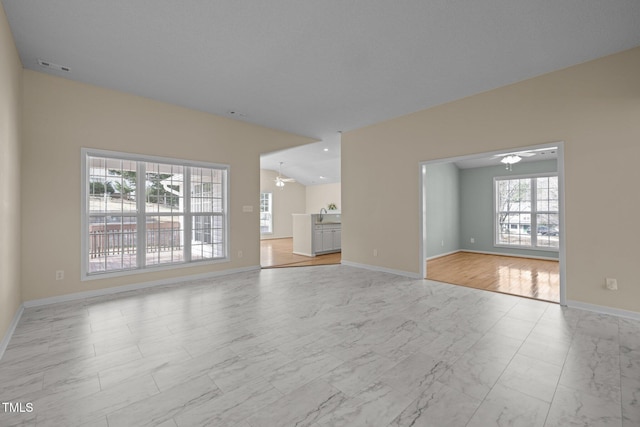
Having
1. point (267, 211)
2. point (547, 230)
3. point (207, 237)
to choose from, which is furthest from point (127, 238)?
point (547, 230)

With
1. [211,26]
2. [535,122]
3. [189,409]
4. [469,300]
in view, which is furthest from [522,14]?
[189,409]

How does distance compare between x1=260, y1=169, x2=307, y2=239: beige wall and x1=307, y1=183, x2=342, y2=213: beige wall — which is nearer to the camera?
x1=260, y1=169, x2=307, y2=239: beige wall

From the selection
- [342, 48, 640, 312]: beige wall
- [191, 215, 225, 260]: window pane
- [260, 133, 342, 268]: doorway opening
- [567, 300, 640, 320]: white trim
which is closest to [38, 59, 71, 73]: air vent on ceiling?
[191, 215, 225, 260]: window pane

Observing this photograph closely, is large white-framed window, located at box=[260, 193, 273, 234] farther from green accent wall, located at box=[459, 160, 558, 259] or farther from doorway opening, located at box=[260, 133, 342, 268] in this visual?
green accent wall, located at box=[459, 160, 558, 259]

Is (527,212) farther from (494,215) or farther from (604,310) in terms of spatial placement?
(604,310)

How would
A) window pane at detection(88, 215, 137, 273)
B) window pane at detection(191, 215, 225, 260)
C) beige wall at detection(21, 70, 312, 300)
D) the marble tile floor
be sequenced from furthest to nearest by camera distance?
window pane at detection(191, 215, 225, 260) < window pane at detection(88, 215, 137, 273) < beige wall at detection(21, 70, 312, 300) < the marble tile floor

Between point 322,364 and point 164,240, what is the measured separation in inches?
148

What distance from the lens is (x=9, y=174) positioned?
2791 mm

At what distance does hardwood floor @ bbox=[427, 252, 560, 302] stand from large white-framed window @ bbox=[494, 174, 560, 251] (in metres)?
0.57

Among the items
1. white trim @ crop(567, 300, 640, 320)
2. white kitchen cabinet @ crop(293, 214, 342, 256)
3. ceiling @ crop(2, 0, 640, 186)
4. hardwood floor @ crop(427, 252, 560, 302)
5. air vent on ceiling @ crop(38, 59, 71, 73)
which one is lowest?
hardwood floor @ crop(427, 252, 560, 302)

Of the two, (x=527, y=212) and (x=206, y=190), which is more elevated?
(x=206, y=190)

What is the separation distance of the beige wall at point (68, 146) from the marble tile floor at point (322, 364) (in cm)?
60

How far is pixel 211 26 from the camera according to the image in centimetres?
267

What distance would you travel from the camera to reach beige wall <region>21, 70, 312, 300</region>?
3.51 m
